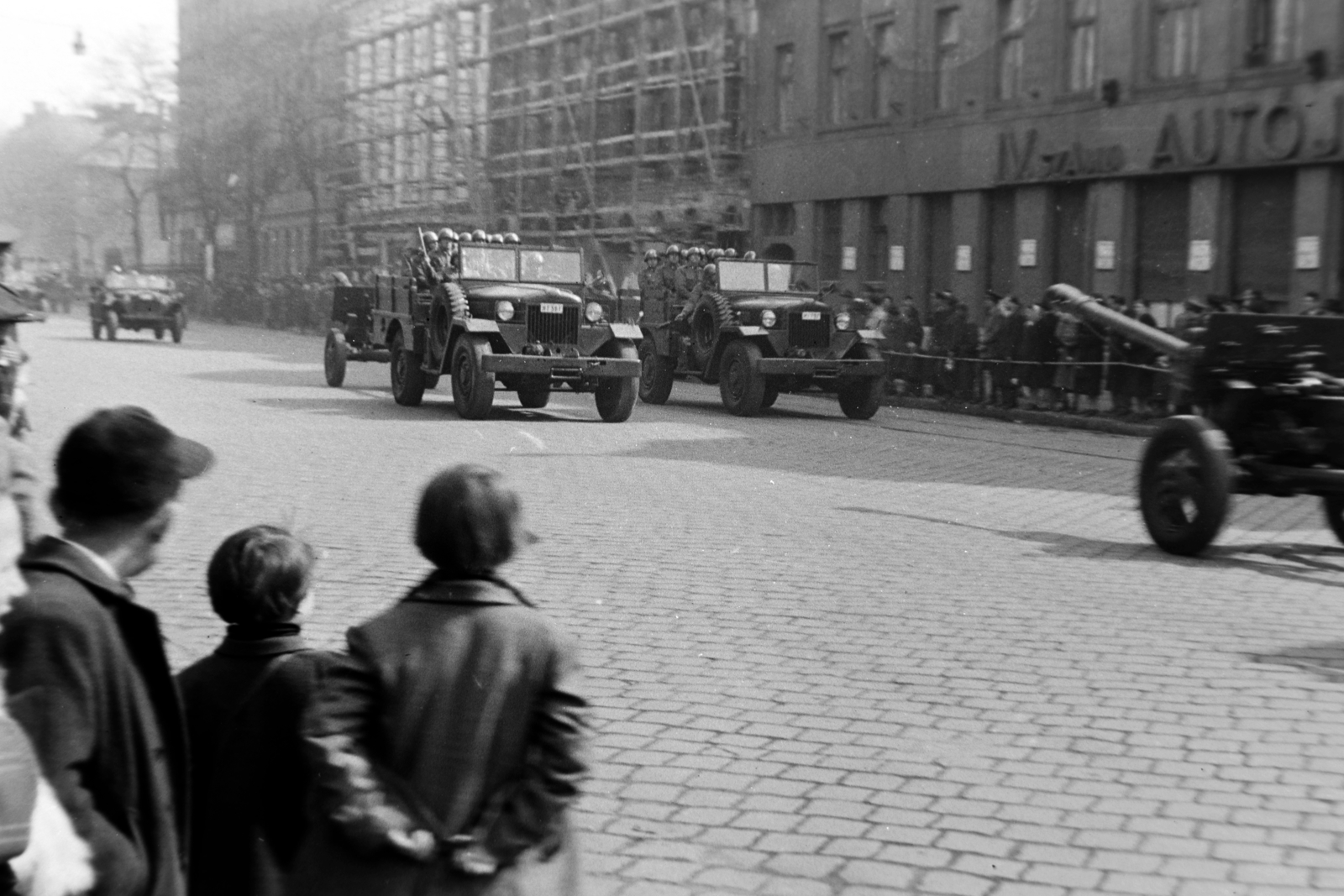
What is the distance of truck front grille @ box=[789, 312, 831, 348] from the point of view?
2295 centimetres

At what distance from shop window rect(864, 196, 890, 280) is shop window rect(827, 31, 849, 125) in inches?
83.6

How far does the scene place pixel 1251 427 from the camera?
34.8 ft

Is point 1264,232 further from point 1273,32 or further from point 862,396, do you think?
point 862,396

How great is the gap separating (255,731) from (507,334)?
1787 cm

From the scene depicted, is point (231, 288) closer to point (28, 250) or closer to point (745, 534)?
point (28, 250)

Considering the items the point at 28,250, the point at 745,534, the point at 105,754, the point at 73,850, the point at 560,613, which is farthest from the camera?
the point at 28,250

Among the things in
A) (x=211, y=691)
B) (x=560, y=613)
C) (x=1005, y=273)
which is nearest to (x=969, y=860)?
(x=211, y=691)

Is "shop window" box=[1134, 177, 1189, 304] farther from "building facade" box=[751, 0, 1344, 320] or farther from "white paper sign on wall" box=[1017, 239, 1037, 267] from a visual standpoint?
"white paper sign on wall" box=[1017, 239, 1037, 267]

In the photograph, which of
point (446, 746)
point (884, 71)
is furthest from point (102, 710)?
point (884, 71)

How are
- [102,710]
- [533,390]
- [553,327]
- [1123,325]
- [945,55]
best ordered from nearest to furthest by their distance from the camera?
[102,710]
[1123,325]
[553,327]
[533,390]
[945,55]

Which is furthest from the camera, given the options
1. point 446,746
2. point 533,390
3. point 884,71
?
point 884,71

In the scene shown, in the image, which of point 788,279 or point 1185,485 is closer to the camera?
point 1185,485

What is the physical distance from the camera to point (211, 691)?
3.25 m

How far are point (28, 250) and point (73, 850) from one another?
98942mm
